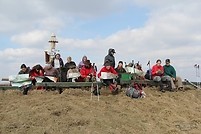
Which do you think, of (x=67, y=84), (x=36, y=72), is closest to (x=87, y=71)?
(x=67, y=84)

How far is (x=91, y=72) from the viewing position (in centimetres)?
1530

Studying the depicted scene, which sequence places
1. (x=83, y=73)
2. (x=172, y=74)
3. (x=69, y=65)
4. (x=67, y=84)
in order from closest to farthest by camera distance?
(x=67, y=84), (x=83, y=73), (x=69, y=65), (x=172, y=74)

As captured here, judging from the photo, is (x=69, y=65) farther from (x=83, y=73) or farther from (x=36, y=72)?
(x=36, y=72)

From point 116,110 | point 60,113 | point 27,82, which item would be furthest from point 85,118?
point 27,82

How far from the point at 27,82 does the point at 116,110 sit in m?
3.85

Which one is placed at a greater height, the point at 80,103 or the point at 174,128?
the point at 80,103

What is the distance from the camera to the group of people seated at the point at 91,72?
14.7 meters

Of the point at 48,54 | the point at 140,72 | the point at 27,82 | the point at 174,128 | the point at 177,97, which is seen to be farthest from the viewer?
the point at 48,54

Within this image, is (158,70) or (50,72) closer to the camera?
(50,72)

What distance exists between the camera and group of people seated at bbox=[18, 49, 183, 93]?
1467cm

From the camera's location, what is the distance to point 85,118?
1105 centimetres

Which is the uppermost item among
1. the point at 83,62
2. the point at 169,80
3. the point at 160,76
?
the point at 83,62

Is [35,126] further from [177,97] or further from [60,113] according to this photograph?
[177,97]

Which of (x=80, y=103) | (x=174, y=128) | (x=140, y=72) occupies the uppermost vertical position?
(x=140, y=72)
